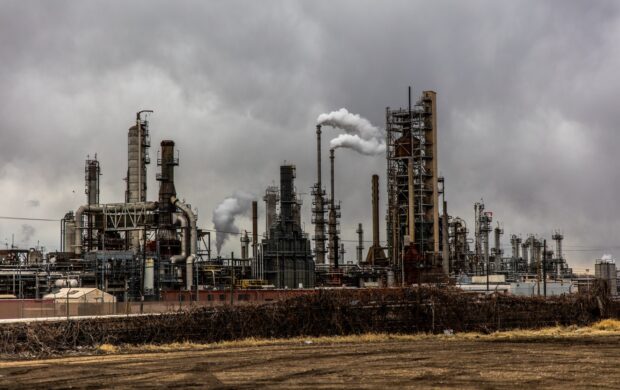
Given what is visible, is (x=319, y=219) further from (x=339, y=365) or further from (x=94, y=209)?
(x=339, y=365)

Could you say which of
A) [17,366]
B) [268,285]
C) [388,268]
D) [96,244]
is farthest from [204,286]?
[17,366]

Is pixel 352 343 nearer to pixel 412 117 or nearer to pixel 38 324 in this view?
pixel 38 324

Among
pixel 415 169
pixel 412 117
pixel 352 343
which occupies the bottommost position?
pixel 352 343

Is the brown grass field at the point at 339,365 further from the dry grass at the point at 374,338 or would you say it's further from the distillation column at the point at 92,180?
the distillation column at the point at 92,180

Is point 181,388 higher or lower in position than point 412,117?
lower

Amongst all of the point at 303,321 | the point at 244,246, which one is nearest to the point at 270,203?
the point at 244,246

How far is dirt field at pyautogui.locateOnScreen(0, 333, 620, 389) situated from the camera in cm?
2200

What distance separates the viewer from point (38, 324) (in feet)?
111

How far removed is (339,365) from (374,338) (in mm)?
12216

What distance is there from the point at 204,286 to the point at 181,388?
5455 centimetres

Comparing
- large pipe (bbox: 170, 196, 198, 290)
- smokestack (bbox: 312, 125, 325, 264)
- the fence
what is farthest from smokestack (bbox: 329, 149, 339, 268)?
the fence

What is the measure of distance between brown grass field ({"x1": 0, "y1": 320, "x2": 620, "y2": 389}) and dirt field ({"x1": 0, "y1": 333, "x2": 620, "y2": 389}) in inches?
1.1

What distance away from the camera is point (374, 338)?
37.7 metres

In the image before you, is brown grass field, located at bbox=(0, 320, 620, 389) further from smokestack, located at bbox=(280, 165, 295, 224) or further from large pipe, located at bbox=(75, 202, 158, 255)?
smokestack, located at bbox=(280, 165, 295, 224)
